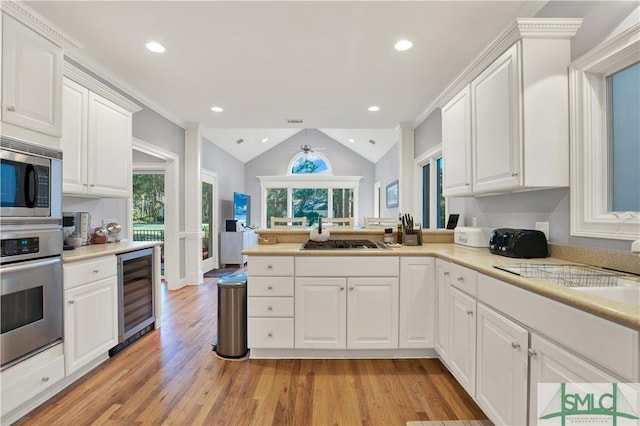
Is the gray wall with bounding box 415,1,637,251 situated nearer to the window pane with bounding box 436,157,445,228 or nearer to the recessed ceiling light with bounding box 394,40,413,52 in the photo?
the recessed ceiling light with bounding box 394,40,413,52

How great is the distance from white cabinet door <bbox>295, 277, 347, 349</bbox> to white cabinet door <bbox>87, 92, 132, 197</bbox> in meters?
1.97

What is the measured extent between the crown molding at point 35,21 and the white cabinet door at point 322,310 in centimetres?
232

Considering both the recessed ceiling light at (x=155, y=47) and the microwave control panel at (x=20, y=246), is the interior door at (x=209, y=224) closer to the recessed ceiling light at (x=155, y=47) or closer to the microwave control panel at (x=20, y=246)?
the recessed ceiling light at (x=155, y=47)

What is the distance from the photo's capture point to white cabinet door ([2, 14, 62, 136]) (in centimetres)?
166

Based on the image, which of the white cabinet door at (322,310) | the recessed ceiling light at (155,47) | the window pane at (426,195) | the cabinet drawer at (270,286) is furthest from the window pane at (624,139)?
the recessed ceiling light at (155,47)

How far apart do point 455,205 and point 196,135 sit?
4.00 meters

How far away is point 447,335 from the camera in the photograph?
2.04m

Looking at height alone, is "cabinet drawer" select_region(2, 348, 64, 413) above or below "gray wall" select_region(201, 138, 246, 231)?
below

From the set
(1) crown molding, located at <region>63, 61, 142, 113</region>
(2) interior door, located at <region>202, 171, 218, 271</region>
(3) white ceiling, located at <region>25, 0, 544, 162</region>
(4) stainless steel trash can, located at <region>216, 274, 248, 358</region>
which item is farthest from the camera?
(2) interior door, located at <region>202, 171, 218, 271</region>

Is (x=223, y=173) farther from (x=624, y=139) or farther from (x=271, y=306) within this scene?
(x=624, y=139)

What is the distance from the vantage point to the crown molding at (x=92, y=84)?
7.30ft

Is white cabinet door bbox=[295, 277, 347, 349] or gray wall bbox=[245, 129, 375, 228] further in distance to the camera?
gray wall bbox=[245, 129, 375, 228]

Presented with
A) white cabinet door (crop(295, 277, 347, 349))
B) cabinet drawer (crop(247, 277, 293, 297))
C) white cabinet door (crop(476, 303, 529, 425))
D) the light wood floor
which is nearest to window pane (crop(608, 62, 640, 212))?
white cabinet door (crop(476, 303, 529, 425))

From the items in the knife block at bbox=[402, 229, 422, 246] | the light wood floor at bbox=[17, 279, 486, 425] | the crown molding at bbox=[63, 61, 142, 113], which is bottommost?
the light wood floor at bbox=[17, 279, 486, 425]
